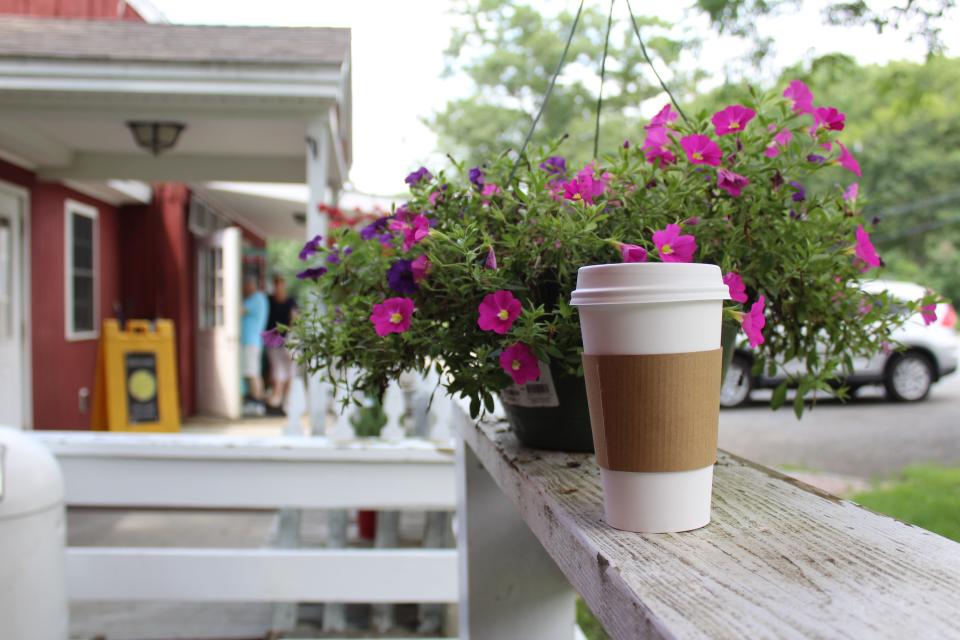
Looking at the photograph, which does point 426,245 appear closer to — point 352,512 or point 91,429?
point 352,512

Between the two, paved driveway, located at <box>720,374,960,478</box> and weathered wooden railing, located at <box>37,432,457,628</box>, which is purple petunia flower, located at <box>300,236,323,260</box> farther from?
paved driveway, located at <box>720,374,960,478</box>

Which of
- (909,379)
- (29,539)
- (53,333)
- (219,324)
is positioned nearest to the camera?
(29,539)

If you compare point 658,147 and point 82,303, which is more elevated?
point 658,147

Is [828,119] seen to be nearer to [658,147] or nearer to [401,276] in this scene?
[658,147]

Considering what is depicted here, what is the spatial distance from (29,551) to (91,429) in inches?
201

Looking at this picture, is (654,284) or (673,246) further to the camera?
(673,246)

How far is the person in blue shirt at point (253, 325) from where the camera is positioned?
9.05m

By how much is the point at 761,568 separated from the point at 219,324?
8767 mm

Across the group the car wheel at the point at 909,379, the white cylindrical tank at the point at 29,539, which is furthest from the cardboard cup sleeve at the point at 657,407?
the car wheel at the point at 909,379

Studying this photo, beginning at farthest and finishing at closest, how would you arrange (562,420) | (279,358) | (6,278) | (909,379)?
1. (909,379)
2. (279,358)
3. (6,278)
4. (562,420)

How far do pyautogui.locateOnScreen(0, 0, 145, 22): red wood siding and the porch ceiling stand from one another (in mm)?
1650

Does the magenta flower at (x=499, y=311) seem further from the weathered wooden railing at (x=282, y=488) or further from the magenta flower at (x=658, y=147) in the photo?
the weathered wooden railing at (x=282, y=488)

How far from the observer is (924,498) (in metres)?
4.65

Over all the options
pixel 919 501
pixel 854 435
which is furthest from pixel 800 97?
pixel 854 435
